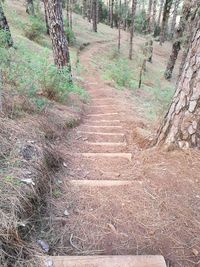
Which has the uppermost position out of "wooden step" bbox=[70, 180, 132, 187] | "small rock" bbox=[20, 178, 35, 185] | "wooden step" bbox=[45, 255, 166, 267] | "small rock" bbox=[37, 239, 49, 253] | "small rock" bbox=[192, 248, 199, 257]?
"small rock" bbox=[20, 178, 35, 185]

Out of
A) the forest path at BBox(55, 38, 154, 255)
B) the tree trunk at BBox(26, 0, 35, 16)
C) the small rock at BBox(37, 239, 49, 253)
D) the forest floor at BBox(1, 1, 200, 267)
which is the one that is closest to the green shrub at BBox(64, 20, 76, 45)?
the tree trunk at BBox(26, 0, 35, 16)

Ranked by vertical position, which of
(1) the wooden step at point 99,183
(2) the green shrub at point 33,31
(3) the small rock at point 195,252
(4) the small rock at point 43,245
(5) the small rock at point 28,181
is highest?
(5) the small rock at point 28,181

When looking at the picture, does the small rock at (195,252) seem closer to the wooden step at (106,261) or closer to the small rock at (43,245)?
the wooden step at (106,261)

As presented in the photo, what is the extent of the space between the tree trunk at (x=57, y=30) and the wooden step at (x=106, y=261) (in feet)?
18.8

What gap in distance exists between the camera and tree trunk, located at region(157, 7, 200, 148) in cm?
293

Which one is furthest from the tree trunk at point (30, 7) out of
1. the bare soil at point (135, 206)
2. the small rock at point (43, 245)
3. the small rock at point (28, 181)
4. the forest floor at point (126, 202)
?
the small rock at point (43, 245)

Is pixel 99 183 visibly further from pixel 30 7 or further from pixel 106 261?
pixel 30 7

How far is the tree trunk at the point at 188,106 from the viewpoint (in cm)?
293

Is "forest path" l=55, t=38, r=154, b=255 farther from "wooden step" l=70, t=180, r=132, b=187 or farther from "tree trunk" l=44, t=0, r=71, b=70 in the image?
"tree trunk" l=44, t=0, r=71, b=70

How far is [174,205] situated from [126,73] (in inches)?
392

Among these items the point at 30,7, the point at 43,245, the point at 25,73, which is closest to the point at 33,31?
the point at 30,7

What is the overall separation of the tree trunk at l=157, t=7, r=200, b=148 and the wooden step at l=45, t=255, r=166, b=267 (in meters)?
1.66

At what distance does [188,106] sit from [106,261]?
6.68 ft

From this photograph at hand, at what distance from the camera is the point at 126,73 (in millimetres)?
11617
